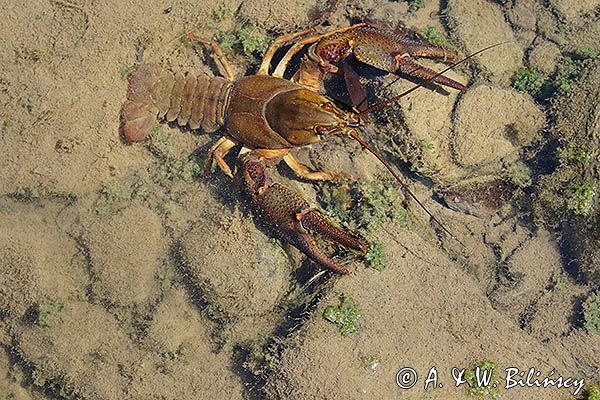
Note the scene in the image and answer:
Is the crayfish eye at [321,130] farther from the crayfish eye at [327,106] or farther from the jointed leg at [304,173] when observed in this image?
the jointed leg at [304,173]

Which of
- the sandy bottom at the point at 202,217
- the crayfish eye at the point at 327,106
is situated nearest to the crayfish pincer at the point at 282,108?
the crayfish eye at the point at 327,106

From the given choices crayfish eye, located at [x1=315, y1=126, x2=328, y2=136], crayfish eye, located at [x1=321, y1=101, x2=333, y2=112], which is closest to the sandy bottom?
crayfish eye, located at [x1=315, y1=126, x2=328, y2=136]

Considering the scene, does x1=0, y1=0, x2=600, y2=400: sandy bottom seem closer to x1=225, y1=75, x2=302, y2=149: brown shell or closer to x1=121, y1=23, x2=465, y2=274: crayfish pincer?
x1=121, y1=23, x2=465, y2=274: crayfish pincer

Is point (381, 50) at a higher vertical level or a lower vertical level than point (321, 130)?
higher

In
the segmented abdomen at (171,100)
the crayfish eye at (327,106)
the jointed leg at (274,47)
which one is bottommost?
the segmented abdomen at (171,100)

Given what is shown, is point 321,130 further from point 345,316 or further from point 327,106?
point 345,316

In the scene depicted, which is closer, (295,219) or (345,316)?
(345,316)

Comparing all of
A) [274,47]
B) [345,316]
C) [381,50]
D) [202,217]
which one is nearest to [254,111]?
[274,47]
